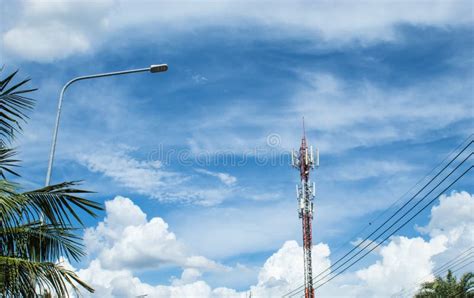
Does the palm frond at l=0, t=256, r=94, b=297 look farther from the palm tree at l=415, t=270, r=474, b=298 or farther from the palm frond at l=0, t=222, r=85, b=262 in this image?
the palm tree at l=415, t=270, r=474, b=298

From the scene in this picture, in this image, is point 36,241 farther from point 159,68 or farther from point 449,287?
point 449,287

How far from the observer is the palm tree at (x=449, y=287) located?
155 feet

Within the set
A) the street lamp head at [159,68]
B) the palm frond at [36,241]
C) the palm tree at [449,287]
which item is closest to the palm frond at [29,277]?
the palm frond at [36,241]

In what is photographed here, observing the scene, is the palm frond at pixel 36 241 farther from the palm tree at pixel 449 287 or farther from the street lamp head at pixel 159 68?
the palm tree at pixel 449 287

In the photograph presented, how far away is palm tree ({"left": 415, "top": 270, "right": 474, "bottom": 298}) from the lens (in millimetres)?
47156

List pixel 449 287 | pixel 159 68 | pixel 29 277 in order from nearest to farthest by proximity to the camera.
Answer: pixel 29 277
pixel 159 68
pixel 449 287

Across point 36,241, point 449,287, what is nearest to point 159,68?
point 36,241

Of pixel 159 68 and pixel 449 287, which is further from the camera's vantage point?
pixel 449 287

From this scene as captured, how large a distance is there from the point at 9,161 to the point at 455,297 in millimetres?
47401

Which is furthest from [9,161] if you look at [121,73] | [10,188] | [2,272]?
[121,73]

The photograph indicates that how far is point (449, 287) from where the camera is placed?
158 ft

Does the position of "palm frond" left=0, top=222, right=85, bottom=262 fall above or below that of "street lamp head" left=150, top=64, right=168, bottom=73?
below

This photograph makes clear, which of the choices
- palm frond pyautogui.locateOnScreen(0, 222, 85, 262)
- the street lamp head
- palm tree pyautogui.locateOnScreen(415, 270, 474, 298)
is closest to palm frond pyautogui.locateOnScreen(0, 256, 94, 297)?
palm frond pyautogui.locateOnScreen(0, 222, 85, 262)

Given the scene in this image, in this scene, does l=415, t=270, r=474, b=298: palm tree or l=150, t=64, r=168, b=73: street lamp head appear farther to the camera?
l=415, t=270, r=474, b=298: palm tree
